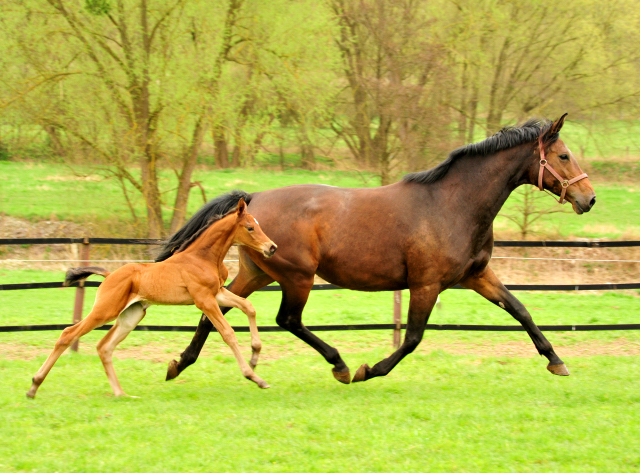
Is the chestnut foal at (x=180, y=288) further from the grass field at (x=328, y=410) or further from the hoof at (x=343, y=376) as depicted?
the hoof at (x=343, y=376)

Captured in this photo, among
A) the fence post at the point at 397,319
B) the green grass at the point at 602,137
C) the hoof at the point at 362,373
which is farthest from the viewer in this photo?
the green grass at the point at 602,137

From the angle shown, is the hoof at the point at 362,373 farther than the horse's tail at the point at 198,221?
No

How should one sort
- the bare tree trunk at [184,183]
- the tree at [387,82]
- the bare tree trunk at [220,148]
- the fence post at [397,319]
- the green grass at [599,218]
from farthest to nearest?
1. the green grass at [599,218]
2. the tree at [387,82]
3. the bare tree trunk at [184,183]
4. the bare tree trunk at [220,148]
5. the fence post at [397,319]

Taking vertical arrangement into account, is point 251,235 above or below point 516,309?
above

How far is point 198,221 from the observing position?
5586 mm

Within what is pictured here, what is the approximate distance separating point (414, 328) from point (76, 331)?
2671 millimetres

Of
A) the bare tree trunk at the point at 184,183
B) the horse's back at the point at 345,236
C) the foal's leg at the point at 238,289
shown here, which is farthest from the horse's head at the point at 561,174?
the bare tree trunk at the point at 184,183

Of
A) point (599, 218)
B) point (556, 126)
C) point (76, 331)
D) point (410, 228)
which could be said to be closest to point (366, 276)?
point (410, 228)

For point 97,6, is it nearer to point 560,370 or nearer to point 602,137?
point 560,370

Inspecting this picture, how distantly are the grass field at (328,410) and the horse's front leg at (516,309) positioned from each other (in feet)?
0.60

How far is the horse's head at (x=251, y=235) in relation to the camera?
200 inches

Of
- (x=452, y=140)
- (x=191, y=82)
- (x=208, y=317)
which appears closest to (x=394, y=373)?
(x=208, y=317)

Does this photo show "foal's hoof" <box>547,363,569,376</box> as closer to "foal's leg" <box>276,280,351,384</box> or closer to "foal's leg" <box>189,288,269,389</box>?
"foal's leg" <box>276,280,351,384</box>

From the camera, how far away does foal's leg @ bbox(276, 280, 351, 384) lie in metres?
5.38
